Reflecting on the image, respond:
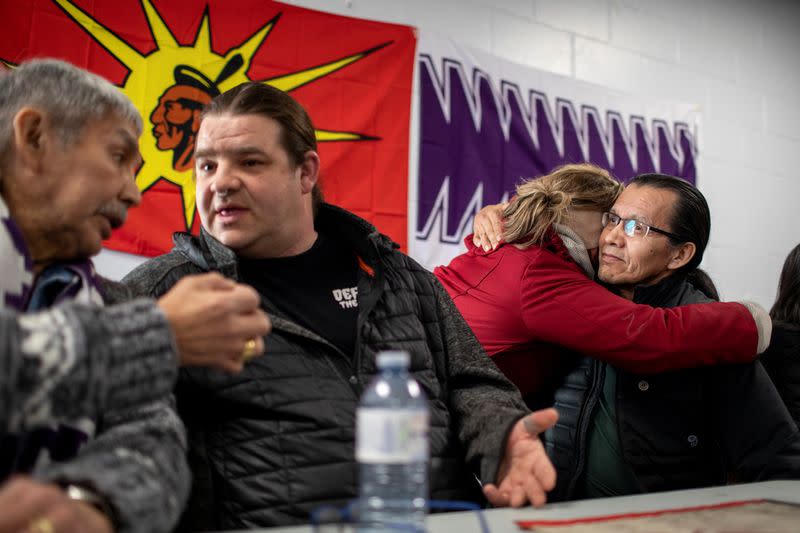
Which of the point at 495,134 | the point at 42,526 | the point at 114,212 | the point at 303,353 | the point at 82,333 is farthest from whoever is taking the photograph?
the point at 495,134

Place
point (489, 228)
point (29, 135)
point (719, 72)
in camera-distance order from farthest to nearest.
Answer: point (719, 72)
point (489, 228)
point (29, 135)

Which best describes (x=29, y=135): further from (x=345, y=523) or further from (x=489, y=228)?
(x=489, y=228)

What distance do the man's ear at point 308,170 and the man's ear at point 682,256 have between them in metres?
1.03

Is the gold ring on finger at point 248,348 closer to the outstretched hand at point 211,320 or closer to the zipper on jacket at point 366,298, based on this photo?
the outstretched hand at point 211,320

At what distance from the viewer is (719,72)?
4.19 metres

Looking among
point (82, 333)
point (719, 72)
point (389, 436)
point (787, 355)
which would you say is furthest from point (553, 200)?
point (719, 72)

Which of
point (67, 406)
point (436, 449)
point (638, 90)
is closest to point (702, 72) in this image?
point (638, 90)

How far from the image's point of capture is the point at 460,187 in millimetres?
3184

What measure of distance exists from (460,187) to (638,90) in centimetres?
138

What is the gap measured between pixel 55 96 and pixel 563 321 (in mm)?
1251

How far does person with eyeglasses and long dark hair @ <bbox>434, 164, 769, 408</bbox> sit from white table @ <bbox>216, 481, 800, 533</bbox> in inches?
14.3

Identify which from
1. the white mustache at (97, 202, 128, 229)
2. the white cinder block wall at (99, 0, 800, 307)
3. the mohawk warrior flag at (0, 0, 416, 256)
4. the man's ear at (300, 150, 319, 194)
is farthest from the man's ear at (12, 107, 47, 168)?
the white cinder block wall at (99, 0, 800, 307)

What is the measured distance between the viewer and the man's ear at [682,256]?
2072 millimetres

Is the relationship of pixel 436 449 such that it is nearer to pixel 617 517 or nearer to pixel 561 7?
pixel 617 517
